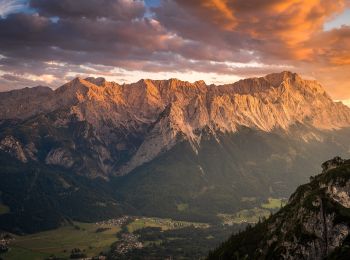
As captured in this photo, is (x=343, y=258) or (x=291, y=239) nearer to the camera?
(x=343, y=258)

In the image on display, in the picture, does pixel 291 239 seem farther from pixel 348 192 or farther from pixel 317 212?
pixel 348 192

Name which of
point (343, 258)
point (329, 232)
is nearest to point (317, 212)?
point (329, 232)

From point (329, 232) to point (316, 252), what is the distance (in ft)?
28.0

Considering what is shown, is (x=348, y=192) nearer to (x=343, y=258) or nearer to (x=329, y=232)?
(x=329, y=232)

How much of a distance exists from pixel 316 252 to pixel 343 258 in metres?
29.7

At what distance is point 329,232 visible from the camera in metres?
191

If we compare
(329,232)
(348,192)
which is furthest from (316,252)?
(348,192)

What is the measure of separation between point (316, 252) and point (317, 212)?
14.6 metres

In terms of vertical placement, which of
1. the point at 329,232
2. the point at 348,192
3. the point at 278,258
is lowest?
the point at 278,258

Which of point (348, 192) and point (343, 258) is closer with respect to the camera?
point (343, 258)

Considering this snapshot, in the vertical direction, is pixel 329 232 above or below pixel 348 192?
below

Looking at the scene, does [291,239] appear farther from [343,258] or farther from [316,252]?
[343,258]

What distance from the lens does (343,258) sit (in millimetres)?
162125

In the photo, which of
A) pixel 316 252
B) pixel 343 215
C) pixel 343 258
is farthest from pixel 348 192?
pixel 343 258
